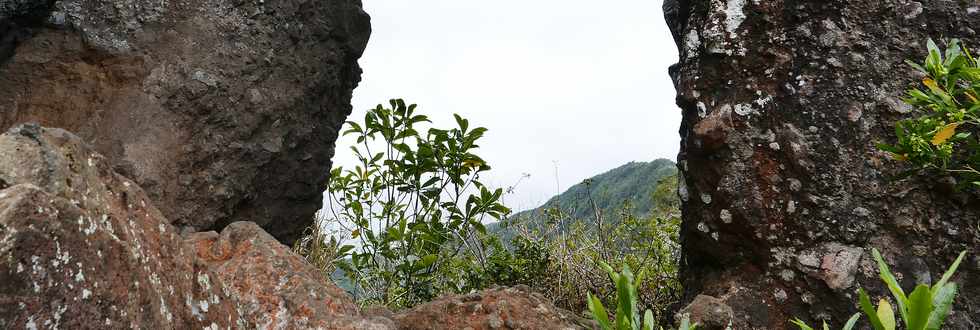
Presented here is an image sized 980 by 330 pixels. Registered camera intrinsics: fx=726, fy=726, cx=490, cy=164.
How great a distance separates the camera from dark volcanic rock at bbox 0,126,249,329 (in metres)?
1.13

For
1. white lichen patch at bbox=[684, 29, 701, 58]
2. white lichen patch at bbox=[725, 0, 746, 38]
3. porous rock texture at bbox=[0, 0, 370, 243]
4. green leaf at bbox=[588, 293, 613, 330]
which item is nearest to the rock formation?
green leaf at bbox=[588, 293, 613, 330]

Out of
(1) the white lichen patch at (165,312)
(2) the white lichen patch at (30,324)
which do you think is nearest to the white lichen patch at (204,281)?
(1) the white lichen patch at (165,312)

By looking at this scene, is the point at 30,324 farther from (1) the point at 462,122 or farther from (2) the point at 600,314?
(1) the point at 462,122

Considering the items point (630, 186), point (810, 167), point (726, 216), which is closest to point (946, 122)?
point (810, 167)

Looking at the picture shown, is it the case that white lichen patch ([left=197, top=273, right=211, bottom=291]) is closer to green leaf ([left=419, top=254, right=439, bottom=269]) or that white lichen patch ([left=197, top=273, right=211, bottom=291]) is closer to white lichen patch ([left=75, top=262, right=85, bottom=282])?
white lichen patch ([left=75, top=262, right=85, bottom=282])

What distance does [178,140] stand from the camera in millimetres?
3404

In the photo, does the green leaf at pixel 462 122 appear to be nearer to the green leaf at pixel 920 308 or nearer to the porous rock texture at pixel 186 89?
the porous rock texture at pixel 186 89

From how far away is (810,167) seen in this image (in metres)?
2.62

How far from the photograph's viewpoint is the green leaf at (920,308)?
117 centimetres

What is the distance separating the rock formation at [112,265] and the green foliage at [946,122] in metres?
1.75

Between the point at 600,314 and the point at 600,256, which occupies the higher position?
the point at 600,314

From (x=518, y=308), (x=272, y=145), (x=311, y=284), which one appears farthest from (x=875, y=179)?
(x=272, y=145)

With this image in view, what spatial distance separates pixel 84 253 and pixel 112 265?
0.26 ft

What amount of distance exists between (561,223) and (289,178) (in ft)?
5.72
